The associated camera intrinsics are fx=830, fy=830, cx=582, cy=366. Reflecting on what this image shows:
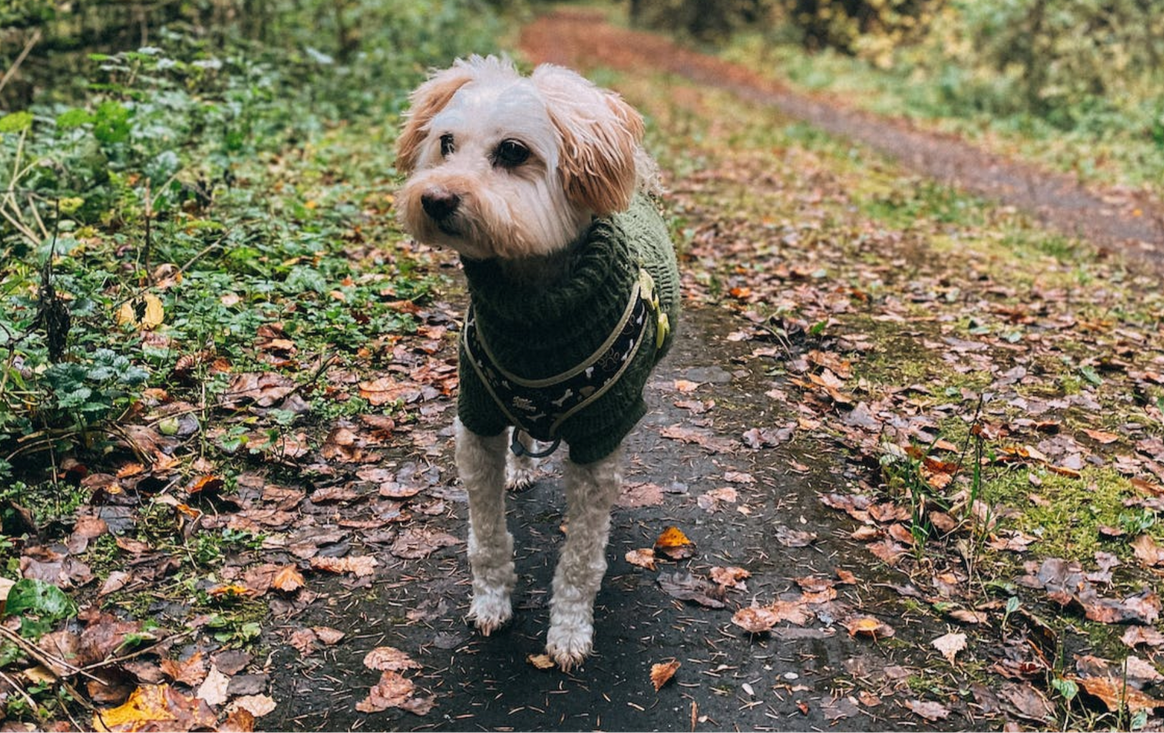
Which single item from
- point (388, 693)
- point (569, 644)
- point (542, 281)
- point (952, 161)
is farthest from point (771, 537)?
point (952, 161)

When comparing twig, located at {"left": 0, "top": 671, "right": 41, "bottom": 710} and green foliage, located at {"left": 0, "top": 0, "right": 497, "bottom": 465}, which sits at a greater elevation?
green foliage, located at {"left": 0, "top": 0, "right": 497, "bottom": 465}

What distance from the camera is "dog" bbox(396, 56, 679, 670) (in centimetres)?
288

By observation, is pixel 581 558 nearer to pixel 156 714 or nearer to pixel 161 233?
pixel 156 714

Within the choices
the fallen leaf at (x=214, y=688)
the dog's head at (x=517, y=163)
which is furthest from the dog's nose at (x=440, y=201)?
the fallen leaf at (x=214, y=688)

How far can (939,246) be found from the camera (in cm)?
843

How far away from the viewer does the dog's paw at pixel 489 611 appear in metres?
3.47

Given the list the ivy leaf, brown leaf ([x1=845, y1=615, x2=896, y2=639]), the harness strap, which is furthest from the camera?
the ivy leaf

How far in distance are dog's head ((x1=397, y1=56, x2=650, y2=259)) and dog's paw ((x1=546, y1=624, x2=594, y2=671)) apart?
153 centimetres

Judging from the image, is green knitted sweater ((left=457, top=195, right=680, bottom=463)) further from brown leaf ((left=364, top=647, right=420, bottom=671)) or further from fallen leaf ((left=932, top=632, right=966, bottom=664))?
fallen leaf ((left=932, top=632, right=966, bottom=664))

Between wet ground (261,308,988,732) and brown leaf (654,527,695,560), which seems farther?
brown leaf (654,527,695,560)

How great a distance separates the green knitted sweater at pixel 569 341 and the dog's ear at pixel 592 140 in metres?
0.22

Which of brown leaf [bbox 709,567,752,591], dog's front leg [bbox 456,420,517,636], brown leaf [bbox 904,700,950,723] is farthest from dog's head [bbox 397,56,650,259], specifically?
brown leaf [bbox 904,700,950,723]

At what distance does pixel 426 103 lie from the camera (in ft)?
10.6

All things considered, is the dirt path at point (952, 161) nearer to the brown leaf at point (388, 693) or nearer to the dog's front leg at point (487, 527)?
the dog's front leg at point (487, 527)
